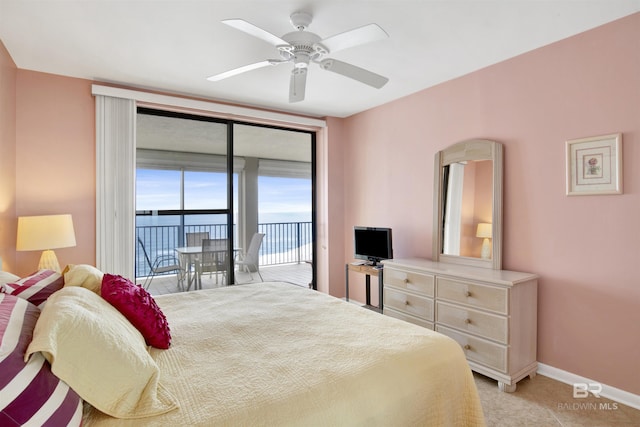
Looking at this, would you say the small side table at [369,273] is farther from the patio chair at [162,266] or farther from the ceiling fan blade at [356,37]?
the ceiling fan blade at [356,37]

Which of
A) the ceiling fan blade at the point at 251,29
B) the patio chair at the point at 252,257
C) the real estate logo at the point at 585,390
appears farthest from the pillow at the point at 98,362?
the patio chair at the point at 252,257

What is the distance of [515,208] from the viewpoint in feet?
9.41

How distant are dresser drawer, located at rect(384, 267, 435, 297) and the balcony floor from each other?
5.96ft

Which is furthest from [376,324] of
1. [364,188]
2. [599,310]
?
[364,188]

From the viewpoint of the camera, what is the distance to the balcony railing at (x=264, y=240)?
12.3ft

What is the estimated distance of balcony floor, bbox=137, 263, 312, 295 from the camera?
3857 millimetres

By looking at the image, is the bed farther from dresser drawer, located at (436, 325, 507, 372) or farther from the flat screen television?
the flat screen television

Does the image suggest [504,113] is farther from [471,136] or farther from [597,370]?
[597,370]

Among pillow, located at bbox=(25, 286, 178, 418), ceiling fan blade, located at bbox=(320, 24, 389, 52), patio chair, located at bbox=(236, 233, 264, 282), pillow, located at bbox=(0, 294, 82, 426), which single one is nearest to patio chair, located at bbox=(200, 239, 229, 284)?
patio chair, located at bbox=(236, 233, 264, 282)

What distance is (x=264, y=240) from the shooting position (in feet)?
15.1

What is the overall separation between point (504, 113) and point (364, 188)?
74.0 inches

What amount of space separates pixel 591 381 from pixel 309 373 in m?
2.30

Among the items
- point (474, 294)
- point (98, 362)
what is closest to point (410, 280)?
point (474, 294)

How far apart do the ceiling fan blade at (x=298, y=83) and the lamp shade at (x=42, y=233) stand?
6.90 feet
